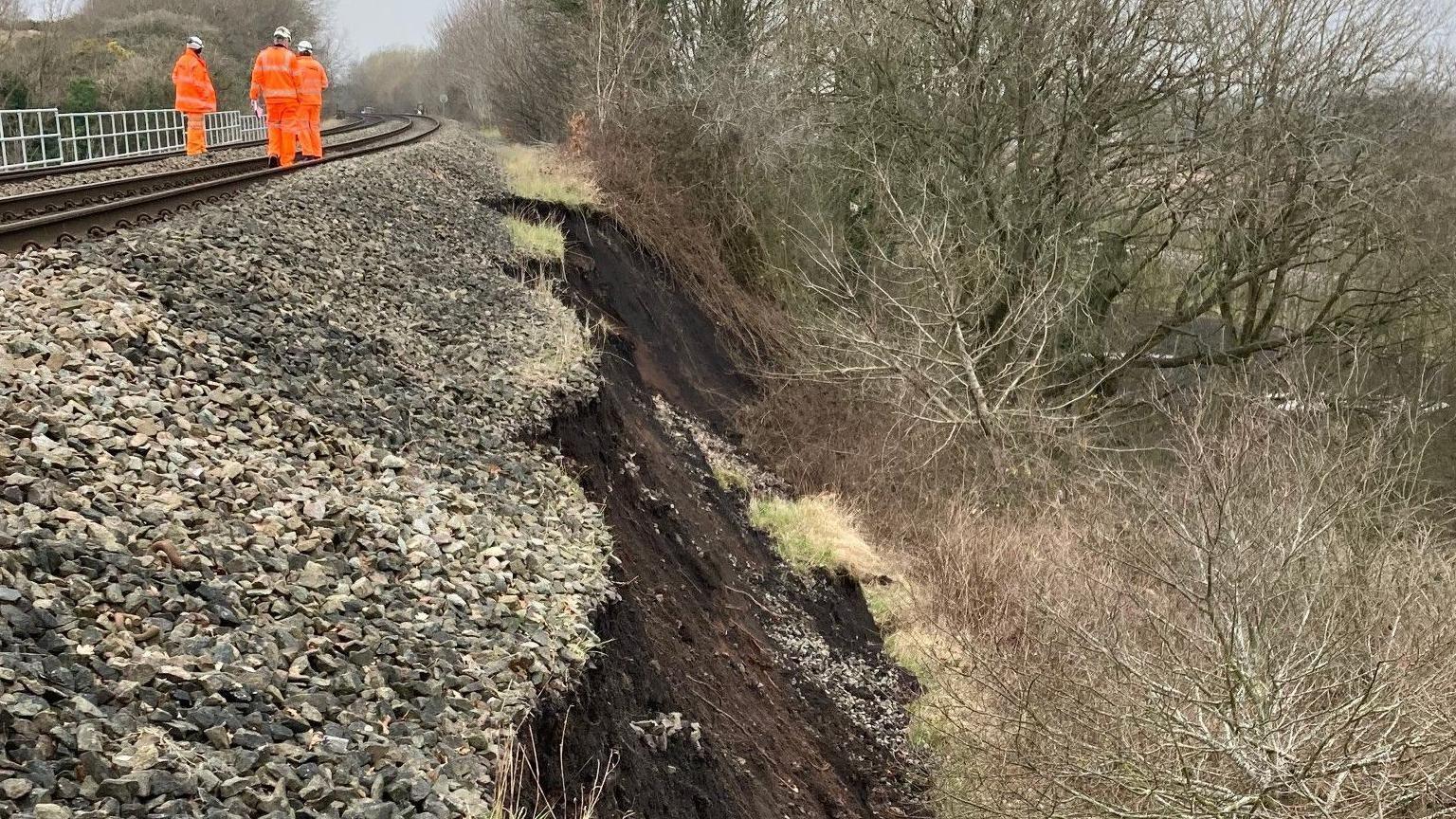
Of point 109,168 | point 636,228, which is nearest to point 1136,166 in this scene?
point 636,228

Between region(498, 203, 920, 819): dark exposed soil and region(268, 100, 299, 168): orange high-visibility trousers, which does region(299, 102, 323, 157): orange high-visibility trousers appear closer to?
region(268, 100, 299, 168): orange high-visibility trousers

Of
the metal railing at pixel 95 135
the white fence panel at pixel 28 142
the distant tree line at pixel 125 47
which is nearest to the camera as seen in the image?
the white fence panel at pixel 28 142

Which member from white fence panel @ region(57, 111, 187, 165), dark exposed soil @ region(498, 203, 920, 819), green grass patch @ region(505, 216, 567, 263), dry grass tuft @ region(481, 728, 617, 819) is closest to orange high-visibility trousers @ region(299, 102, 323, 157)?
green grass patch @ region(505, 216, 567, 263)

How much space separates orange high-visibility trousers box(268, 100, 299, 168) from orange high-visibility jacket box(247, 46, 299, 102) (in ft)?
0.39

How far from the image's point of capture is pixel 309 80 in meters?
15.0

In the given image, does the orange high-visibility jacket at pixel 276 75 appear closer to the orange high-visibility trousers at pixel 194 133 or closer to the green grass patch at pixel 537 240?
the green grass patch at pixel 537 240

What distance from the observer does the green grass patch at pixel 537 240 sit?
13984mm

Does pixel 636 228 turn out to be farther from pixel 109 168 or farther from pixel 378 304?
pixel 378 304

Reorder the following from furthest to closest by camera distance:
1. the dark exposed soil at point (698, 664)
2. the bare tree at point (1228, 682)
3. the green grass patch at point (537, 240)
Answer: the green grass patch at point (537, 240), the bare tree at point (1228, 682), the dark exposed soil at point (698, 664)

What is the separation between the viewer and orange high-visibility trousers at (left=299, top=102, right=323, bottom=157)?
603 inches

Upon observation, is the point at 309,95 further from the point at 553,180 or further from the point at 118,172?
the point at 553,180

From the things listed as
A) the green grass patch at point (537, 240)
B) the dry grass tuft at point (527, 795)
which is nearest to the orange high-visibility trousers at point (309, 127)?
the green grass patch at point (537, 240)

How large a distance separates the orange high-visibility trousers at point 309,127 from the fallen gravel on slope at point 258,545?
731 centimetres

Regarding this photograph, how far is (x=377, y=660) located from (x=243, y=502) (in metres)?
1.14
